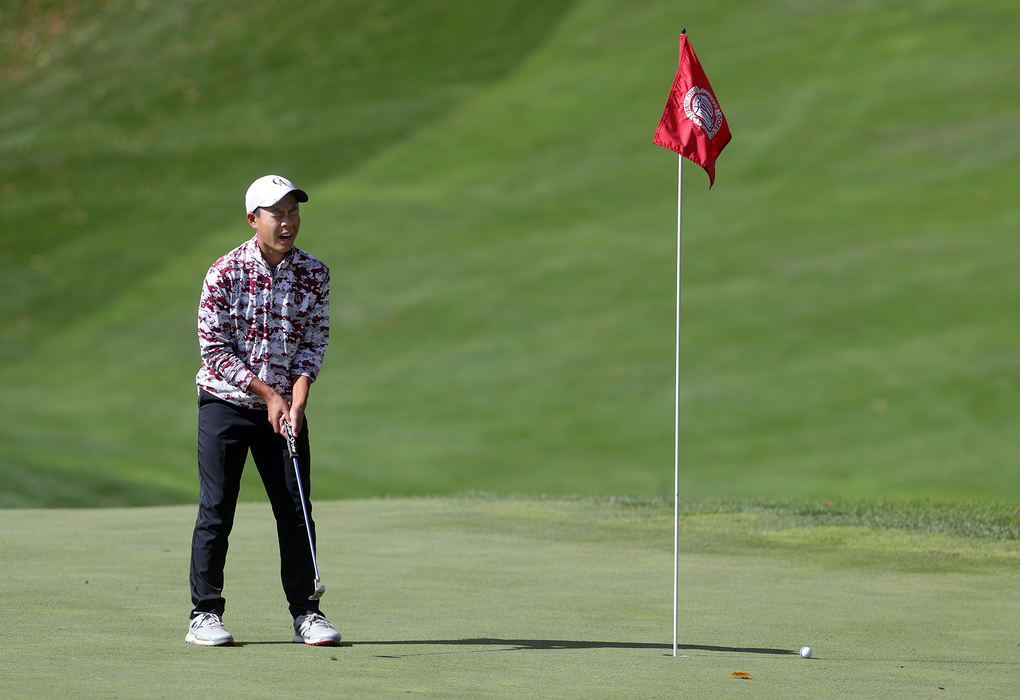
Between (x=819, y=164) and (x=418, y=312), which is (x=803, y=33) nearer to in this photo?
(x=819, y=164)

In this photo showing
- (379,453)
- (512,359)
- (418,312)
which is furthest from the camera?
(418,312)

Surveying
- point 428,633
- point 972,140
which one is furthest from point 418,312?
point 428,633

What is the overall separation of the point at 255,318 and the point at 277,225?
1.46 feet

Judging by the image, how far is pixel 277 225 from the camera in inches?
296

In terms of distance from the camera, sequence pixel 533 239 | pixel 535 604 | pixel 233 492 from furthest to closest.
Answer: pixel 533 239
pixel 535 604
pixel 233 492

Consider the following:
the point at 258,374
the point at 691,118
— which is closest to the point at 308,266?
the point at 258,374

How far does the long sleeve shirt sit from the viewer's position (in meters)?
7.57

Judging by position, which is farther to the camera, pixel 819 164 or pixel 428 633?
pixel 819 164

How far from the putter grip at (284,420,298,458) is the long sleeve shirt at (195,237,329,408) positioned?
21 centimetres

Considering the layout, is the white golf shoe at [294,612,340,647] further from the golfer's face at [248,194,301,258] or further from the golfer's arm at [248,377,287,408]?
the golfer's face at [248,194,301,258]

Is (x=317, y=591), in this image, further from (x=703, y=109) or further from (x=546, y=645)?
(x=703, y=109)

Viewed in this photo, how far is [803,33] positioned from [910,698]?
33.1 meters

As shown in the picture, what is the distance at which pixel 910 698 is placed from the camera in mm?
6605

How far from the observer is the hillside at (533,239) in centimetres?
2522
